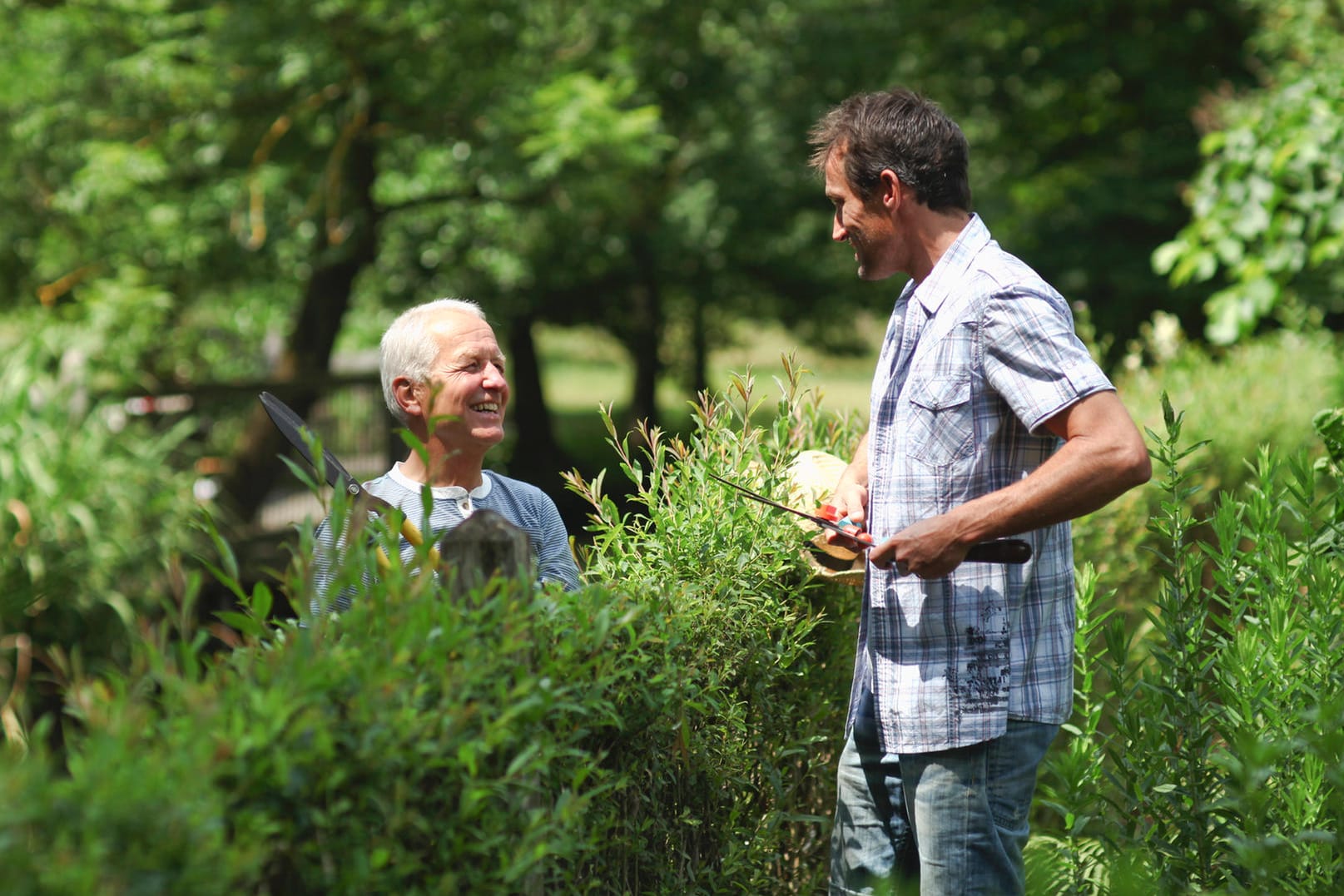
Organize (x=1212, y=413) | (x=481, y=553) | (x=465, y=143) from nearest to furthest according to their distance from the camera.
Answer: (x=481, y=553) → (x=1212, y=413) → (x=465, y=143)

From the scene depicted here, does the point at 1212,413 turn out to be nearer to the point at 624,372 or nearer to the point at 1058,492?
the point at 1058,492

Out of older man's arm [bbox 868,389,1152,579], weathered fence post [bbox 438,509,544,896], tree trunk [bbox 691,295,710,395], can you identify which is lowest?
weathered fence post [bbox 438,509,544,896]

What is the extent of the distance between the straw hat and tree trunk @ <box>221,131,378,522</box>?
863 cm

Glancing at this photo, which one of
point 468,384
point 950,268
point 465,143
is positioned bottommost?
point 468,384

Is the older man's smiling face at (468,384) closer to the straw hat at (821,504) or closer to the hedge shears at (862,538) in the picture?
the hedge shears at (862,538)

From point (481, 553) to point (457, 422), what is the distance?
2.94 ft

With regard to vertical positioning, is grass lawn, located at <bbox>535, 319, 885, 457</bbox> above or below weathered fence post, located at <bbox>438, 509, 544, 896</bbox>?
above

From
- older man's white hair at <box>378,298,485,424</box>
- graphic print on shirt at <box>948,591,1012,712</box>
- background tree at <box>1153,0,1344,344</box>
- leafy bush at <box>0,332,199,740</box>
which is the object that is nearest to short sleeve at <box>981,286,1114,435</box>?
graphic print on shirt at <box>948,591,1012,712</box>

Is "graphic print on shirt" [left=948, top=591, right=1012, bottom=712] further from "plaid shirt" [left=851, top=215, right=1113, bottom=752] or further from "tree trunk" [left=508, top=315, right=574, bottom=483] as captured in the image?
"tree trunk" [left=508, top=315, right=574, bottom=483]

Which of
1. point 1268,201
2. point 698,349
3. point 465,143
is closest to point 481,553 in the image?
point 1268,201

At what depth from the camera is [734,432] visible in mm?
3150

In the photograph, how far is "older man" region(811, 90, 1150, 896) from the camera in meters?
2.46

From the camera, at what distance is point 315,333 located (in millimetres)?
12750

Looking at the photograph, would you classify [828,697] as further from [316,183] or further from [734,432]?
[316,183]
